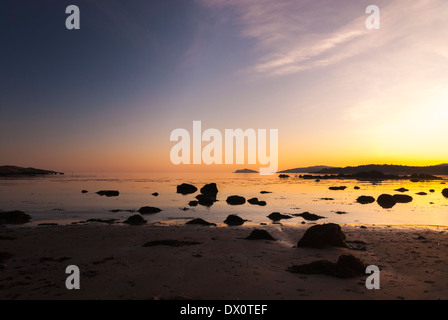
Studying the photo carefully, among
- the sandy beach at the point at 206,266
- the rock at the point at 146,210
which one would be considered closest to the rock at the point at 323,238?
the sandy beach at the point at 206,266

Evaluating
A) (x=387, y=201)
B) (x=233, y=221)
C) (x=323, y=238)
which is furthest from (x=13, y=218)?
(x=387, y=201)

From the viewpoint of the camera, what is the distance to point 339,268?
33.6 feet

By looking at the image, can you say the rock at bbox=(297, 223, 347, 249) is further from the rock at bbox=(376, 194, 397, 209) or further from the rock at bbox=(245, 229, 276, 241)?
the rock at bbox=(376, 194, 397, 209)

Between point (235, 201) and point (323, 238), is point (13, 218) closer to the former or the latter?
point (323, 238)

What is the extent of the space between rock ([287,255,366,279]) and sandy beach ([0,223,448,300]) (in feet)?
1.02

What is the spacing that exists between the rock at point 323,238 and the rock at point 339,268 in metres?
4.21

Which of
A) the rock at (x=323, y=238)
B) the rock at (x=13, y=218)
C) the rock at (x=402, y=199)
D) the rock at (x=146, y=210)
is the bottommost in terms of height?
the rock at (x=402, y=199)

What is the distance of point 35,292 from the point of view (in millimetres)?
8430

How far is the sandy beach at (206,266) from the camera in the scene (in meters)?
8.48

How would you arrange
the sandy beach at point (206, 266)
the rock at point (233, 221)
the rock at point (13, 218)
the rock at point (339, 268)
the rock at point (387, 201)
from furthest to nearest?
the rock at point (387, 201) < the rock at point (233, 221) < the rock at point (13, 218) < the rock at point (339, 268) < the sandy beach at point (206, 266)

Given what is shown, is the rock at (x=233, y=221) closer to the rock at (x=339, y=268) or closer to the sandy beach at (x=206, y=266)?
the sandy beach at (x=206, y=266)

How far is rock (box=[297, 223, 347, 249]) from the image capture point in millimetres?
14773
